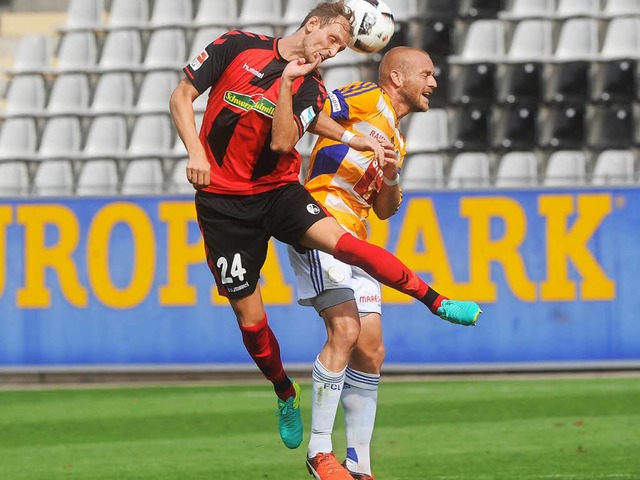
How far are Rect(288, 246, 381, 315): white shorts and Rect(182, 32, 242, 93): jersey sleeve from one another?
0.98 metres

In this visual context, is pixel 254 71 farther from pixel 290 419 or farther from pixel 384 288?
pixel 384 288

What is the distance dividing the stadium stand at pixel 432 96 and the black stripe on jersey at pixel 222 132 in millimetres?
7479

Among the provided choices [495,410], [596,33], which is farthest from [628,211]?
[596,33]

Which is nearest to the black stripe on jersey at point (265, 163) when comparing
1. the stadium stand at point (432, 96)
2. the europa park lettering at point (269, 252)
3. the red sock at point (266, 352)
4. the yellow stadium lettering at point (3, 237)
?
the red sock at point (266, 352)

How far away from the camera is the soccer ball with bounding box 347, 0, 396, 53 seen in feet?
21.3

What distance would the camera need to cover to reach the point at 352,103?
655 centimetres

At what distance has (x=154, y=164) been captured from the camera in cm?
1565

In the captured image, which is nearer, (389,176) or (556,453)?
(389,176)

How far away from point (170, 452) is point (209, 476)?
118 cm

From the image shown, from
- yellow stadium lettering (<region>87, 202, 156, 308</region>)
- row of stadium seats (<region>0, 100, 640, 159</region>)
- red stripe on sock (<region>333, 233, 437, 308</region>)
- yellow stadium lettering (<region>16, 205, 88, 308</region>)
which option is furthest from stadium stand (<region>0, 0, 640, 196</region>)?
red stripe on sock (<region>333, 233, 437, 308</region>)

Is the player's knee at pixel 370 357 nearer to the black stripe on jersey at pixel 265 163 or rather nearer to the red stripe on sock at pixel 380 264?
the red stripe on sock at pixel 380 264

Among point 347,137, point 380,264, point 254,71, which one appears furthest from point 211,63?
point 380,264

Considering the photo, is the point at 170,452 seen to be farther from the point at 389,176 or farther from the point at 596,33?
the point at 596,33

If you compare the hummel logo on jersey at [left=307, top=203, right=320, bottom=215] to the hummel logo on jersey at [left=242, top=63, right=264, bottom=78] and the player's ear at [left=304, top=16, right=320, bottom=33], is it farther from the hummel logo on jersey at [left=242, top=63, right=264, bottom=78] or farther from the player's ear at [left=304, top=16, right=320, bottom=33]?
the player's ear at [left=304, top=16, right=320, bottom=33]
